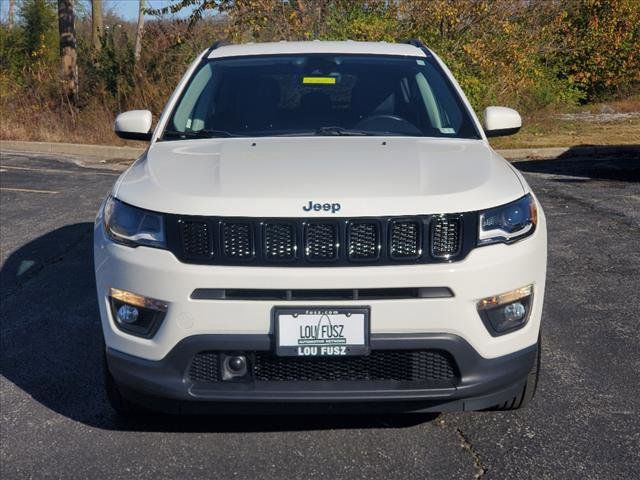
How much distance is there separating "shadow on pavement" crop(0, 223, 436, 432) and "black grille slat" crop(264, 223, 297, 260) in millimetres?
1013

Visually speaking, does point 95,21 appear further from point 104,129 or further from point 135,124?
point 135,124

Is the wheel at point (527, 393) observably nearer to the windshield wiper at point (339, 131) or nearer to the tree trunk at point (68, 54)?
the windshield wiper at point (339, 131)

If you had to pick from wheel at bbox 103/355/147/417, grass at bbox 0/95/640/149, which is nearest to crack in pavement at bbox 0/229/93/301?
wheel at bbox 103/355/147/417

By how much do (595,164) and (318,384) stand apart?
1115 cm

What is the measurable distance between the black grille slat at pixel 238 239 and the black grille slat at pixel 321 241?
215 millimetres

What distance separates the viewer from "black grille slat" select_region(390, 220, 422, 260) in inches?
132

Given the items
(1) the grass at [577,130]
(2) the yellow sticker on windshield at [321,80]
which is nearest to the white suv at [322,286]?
(2) the yellow sticker on windshield at [321,80]

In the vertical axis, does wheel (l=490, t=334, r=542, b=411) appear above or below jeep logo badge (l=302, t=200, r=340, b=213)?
below

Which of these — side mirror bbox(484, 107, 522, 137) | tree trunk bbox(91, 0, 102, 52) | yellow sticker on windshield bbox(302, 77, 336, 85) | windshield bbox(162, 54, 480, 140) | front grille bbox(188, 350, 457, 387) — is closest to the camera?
front grille bbox(188, 350, 457, 387)

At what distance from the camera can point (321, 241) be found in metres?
3.35

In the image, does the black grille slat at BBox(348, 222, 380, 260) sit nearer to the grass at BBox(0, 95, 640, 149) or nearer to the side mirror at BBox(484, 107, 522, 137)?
the side mirror at BBox(484, 107, 522, 137)

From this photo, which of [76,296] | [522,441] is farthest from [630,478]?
[76,296]

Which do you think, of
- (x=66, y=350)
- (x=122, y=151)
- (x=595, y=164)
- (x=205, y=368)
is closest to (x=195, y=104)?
(x=66, y=350)

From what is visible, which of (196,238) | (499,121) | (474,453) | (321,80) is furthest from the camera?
(321,80)
